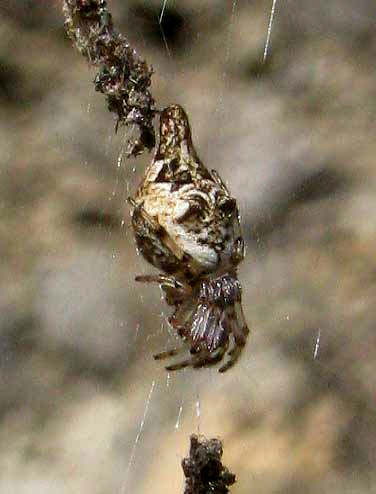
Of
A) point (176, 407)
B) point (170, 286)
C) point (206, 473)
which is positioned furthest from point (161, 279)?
point (176, 407)

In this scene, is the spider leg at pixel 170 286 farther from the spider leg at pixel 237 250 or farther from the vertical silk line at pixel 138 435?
the vertical silk line at pixel 138 435

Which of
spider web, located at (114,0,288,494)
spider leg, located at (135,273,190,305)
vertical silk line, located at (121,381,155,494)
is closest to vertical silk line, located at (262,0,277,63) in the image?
spider web, located at (114,0,288,494)

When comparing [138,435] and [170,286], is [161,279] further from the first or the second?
[138,435]

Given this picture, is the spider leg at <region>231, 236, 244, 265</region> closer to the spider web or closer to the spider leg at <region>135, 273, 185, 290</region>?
the spider leg at <region>135, 273, 185, 290</region>

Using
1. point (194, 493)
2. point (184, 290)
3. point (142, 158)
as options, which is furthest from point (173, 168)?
point (142, 158)

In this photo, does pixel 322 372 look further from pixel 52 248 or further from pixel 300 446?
pixel 52 248

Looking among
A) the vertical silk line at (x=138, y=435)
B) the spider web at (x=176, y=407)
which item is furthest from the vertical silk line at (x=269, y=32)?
the vertical silk line at (x=138, y=435)
